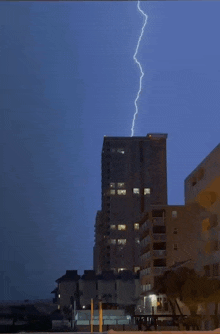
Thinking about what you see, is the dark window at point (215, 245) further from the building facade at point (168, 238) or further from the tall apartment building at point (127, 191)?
the tall apartment building at point (127, 191)

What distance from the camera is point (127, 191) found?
337 feet

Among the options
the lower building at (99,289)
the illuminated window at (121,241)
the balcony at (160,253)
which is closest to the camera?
the balcony at (160,253)

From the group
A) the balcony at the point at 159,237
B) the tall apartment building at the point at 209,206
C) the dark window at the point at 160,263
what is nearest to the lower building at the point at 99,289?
the dark window at the point at 160,263

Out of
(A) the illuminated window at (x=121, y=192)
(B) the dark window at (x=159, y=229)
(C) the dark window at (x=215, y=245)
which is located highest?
(A) the illuminated window at (x=121, y=192)

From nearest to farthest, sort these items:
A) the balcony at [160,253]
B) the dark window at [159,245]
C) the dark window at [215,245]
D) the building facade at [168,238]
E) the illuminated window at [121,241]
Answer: the dark window at [215,245] < the building facade at [168,238] < the balcony at [160,253] < the dark window at [159,245] < the illuminated window at [121,241]

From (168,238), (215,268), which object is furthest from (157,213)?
(215,268)

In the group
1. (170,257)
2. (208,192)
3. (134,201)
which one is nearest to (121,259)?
(134,201)

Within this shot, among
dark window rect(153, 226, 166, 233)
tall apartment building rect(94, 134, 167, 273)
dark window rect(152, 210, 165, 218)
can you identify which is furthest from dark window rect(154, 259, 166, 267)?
tall apartment building rect(94, 134, 167, 273)

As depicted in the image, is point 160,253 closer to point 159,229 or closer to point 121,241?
point 159,229

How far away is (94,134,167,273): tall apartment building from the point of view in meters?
98.6

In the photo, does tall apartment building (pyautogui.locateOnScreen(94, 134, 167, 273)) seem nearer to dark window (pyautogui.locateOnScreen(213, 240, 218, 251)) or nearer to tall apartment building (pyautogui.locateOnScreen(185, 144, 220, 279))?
tall apartment building (pyautogui.locateOnScreen(185, 144, 220, 279))

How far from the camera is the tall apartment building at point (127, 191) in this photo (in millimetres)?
98625

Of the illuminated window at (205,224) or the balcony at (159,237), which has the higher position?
the balcony at (159,237)

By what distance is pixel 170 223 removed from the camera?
61406mm
